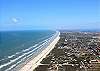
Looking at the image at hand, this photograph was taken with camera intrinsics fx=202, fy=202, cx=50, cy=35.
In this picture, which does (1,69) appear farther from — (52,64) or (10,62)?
(52,64)

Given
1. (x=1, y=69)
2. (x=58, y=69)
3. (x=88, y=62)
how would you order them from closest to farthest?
(x=1, y=69), (x=58, y=69), (x=88, y=62)

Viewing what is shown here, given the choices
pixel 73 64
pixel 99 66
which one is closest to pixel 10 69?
pixel 73 64

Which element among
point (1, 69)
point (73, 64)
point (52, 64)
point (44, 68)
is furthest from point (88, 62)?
point (1, 69)

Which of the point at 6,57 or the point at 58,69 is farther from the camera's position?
the point at 6,57

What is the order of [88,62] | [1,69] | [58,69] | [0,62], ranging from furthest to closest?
[88,62], [0,62], [58,69], [1,69]

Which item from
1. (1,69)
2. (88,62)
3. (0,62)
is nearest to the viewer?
(1,69)

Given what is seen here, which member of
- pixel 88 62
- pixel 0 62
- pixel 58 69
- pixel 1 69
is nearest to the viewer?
pixel 1 69

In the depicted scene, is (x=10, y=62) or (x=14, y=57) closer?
(x=10, y=62)

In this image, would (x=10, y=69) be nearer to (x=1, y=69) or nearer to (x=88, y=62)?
(x=1, y=69)
